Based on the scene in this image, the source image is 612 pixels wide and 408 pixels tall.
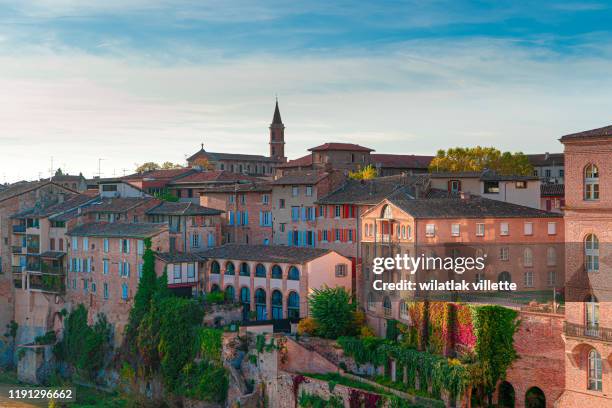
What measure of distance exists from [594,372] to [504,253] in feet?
37.6

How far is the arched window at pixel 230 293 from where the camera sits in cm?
5938

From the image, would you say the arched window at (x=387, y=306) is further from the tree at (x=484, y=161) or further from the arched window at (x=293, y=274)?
the tree at (x=484, y=161)

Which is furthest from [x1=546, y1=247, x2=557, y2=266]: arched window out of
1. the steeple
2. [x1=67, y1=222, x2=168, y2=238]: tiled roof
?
the steeple

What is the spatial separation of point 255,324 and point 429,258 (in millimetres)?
11688

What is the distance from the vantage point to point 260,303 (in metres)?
58.3

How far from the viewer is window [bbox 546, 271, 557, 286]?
4762cm

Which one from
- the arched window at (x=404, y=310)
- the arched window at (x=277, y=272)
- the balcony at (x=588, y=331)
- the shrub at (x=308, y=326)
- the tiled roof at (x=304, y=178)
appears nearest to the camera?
the balcony at (x=588, y=331)

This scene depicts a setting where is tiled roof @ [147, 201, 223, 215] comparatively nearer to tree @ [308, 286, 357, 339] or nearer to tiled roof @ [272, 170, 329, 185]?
tiled roof @ [272, 170, 329, 185]

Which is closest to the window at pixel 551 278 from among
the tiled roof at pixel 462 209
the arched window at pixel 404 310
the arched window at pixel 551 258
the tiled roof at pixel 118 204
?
the arched window at pixel 551 258

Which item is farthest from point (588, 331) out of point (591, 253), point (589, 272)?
point (591, 253)

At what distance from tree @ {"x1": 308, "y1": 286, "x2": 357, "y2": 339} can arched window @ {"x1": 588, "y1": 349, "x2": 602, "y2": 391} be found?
16.5 meters

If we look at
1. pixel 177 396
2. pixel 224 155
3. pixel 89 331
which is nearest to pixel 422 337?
pixel 177 396

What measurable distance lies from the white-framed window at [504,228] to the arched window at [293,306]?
13.7 meters

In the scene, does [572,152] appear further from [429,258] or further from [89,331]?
[89,331]
